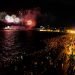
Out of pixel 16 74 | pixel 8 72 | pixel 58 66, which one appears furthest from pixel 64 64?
pixel 8 72

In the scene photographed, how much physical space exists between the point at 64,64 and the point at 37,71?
25.7 ft

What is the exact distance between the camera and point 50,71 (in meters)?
49.1

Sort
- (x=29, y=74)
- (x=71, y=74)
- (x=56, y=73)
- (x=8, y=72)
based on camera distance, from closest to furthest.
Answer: (x=71, y=74), (x=56, y=73), (x=29, y=74), (x=8, y=72)

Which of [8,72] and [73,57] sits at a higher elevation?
[73,57]

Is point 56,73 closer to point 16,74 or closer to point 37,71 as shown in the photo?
point 37,71

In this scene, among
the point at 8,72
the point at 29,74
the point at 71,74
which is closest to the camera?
the point at 71,74

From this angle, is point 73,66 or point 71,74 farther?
point 73,66

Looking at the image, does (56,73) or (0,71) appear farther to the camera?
(0,71)

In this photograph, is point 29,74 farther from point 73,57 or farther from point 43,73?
point 73,57

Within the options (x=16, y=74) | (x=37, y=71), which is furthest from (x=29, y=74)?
(x=16, y=74)

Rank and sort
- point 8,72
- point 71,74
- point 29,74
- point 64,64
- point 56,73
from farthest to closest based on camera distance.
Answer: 1. point 8,72
2. point 64,64
3. point 29,74
4. point 56,73
5. point 71,74

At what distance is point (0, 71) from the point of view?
60812mm

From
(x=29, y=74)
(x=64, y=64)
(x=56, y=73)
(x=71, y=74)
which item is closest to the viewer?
(x=71, y=74)

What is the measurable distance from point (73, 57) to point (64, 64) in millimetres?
4768
